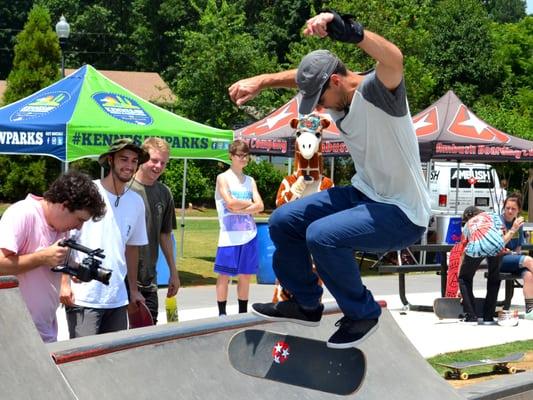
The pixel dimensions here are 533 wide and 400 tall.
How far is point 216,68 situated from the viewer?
131 feet

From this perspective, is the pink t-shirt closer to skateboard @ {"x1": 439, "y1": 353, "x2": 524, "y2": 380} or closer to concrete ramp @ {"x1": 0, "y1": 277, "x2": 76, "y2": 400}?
concrete ramp @ {"x1": 0, "y1": 277, "x2": 76, "y2": 400}

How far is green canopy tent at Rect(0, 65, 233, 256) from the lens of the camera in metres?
11.9

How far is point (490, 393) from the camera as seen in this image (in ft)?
21.6

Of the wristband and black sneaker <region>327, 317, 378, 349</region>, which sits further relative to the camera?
black sneaker <region>327, 317, 378, 349</region>

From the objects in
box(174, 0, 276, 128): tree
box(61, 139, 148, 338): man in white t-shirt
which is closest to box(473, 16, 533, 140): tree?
box(174, 0, 276, 128): tree

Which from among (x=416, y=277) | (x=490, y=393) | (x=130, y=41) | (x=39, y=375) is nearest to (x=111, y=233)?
(x=39, y=375)

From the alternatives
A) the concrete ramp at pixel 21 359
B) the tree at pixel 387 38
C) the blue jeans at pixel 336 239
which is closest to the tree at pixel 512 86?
the tree at pixel 387 38

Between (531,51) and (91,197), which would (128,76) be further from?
(91,197)

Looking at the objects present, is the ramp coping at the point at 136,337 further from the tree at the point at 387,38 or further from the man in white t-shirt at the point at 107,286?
the tree at the point at 387,38

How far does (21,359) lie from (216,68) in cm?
3670

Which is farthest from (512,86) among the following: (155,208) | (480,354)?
(155,208)

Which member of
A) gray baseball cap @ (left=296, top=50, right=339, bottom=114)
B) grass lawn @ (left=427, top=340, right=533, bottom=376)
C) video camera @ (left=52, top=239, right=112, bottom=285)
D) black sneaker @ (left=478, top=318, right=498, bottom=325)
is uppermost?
gray baseball cap @ (left=296, top=50, right=339, bottom=114)

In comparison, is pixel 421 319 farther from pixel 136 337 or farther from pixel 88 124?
pixel 136 337

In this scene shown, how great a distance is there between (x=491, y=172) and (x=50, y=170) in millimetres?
17382
